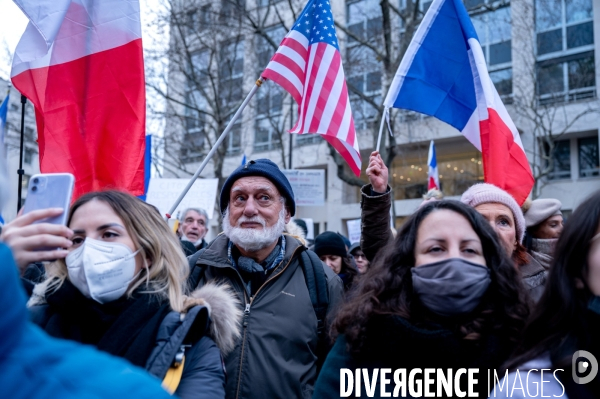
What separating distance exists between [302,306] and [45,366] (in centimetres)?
213

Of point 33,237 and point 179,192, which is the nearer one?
point 33,237

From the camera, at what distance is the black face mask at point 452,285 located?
1960 millimetres

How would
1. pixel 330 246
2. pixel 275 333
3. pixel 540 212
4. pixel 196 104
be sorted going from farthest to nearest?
pixel 196 104 → pixel 330 246 → pixel 540 212 → pixel 275 333

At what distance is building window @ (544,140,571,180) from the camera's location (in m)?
20.3

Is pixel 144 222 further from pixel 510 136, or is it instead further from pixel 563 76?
pixel 563 76

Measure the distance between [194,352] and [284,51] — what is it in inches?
125

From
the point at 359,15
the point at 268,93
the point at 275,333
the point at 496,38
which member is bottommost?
the point at 275,333

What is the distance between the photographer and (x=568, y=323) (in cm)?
161

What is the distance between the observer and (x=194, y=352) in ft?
6.46

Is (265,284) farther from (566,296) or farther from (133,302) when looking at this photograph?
(566,296)

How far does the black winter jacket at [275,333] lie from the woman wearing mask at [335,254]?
266 centimetres

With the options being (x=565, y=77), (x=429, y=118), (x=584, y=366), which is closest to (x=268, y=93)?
(x=429, y=118)

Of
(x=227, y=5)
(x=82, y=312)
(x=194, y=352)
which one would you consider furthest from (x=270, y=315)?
(x=227, y=5)

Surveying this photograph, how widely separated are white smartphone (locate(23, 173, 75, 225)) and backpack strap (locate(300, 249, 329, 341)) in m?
1.50
